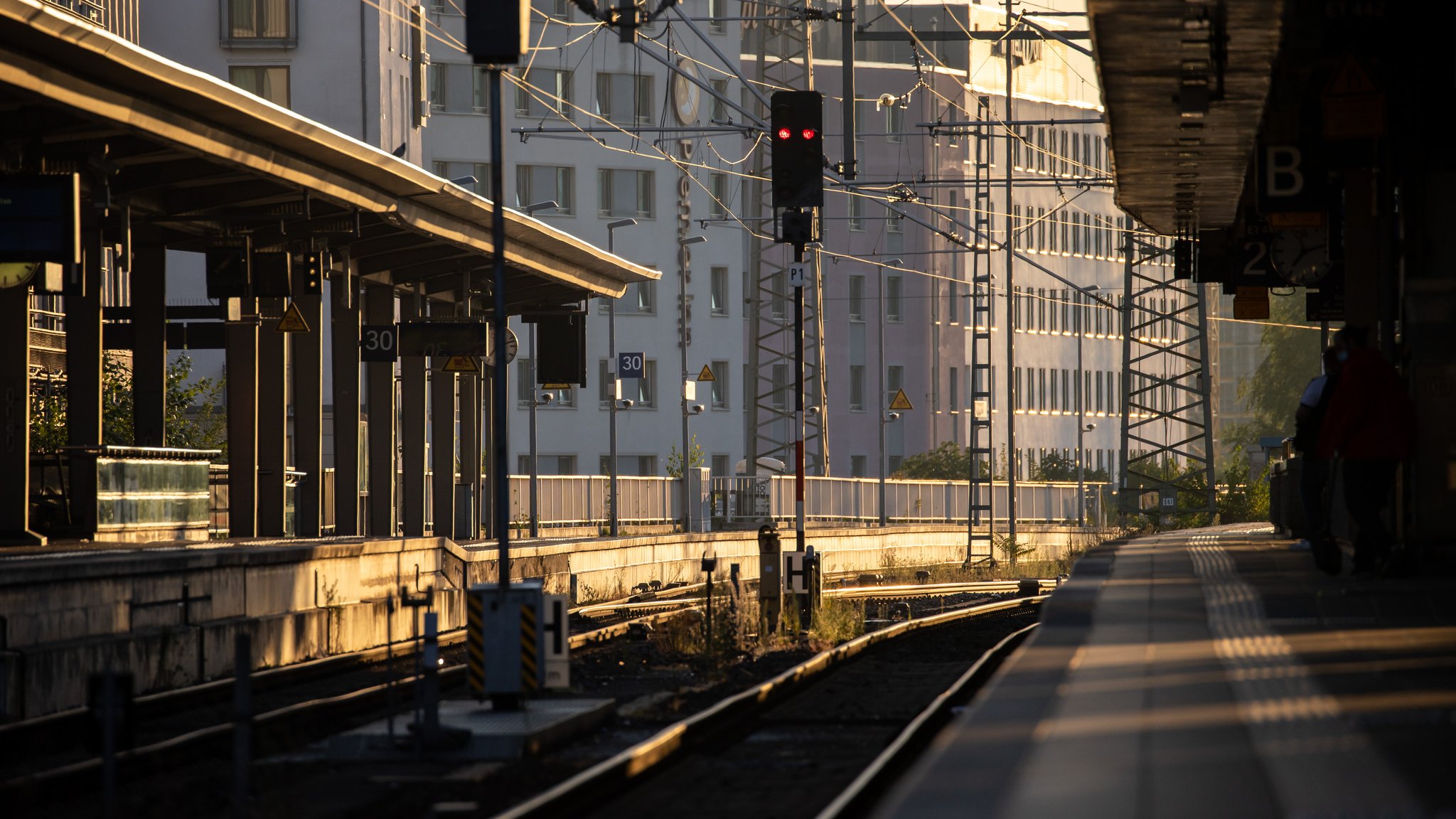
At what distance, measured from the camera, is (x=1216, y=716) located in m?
9.80

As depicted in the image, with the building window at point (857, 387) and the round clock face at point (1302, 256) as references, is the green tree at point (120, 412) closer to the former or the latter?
the round clock face at point (1302, 256)

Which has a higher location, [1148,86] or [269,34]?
[269,34]

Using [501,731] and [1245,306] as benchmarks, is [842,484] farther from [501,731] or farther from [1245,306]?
[501,731]

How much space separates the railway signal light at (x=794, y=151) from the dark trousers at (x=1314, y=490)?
6455mm

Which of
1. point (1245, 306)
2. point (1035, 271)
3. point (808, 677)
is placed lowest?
point (808, 677)

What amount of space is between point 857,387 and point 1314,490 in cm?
7328

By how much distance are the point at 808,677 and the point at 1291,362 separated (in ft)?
260

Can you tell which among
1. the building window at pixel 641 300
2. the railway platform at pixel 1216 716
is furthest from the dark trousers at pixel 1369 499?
the building window at pixel 641 300

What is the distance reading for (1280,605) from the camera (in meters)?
15.2

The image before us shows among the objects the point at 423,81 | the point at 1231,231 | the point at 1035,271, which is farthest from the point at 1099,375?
the point at 1231,231

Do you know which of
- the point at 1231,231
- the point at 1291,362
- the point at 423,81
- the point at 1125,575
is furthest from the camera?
the point at 1291,362

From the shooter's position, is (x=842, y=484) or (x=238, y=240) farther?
(x=842, y=484)

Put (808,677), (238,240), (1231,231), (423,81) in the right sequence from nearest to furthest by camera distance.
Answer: (808,677), (238,240), (1231,231), (423,81)

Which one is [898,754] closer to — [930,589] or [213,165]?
[213,165]
